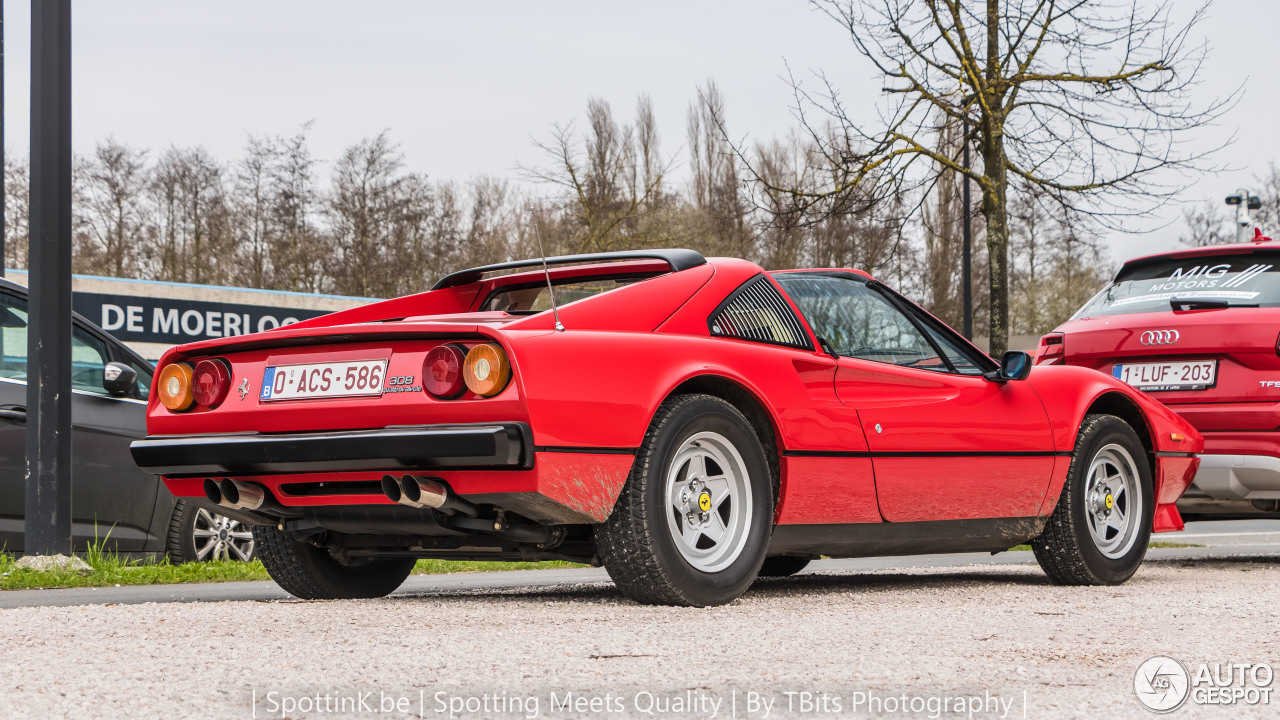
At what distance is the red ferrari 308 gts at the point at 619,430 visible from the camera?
13.5ft

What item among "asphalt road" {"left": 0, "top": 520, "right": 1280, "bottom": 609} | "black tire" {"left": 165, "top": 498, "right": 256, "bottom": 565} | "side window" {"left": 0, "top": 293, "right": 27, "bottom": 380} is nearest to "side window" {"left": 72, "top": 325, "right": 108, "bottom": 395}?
"side window" {"left": 0, "top": 293, "right": 27, "bottom": 380}

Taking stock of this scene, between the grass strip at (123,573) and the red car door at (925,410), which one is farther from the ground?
the red car door at (925,410)

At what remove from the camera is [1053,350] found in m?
7.84

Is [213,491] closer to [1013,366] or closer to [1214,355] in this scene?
[1013,366]

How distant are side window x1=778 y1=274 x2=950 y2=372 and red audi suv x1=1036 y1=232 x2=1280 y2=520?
5.38ft

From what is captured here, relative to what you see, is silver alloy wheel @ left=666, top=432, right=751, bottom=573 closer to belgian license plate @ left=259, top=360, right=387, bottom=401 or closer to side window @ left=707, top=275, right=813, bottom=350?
side window @ left=707, top=275, right=813, bottom=350

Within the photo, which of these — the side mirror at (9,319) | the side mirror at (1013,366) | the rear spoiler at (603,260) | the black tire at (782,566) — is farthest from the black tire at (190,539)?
the side mirror at (1013,366)

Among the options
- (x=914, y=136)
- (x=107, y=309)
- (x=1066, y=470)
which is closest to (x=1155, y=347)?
(x=1066, y=470)

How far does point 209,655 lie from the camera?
3400mm

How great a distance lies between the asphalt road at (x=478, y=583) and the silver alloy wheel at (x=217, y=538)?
127 cm

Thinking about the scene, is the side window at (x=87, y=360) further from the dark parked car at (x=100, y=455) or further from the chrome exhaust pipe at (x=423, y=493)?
the chrome exhaust pipe at (x=423, y=493)

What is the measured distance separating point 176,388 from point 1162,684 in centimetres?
324

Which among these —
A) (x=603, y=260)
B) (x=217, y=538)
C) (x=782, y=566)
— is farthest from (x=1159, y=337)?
(x=217, y=538)

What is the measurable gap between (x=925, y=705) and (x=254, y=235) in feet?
109
